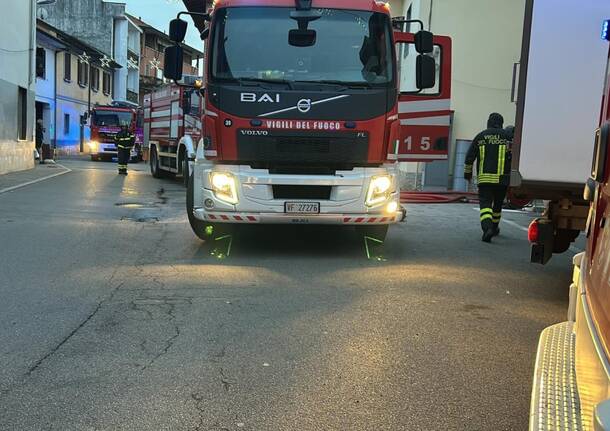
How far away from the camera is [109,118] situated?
3256 cm

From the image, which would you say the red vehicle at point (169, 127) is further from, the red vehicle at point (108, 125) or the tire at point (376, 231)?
the red vehicle at point (108, 125)

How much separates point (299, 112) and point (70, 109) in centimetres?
3561

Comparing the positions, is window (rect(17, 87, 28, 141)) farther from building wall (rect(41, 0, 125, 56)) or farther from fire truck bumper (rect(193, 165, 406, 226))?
building wall (rect(41, 0, 125, 56))

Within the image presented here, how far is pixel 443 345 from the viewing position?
14.7 ft

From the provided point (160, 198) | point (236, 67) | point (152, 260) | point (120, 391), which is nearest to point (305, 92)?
point (236, 67)

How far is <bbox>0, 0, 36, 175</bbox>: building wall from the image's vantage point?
60.4 feet

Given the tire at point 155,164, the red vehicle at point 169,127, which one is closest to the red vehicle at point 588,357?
the red vehicle at point 169,127

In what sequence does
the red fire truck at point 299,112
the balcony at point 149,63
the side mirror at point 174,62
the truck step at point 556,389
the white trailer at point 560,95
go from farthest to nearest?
the balcony at point 149,63 → the side mirror at point 174,62 → the red fire truck at point 299,112 → the white trailer at point 560,95 → the truck step at point 556,389

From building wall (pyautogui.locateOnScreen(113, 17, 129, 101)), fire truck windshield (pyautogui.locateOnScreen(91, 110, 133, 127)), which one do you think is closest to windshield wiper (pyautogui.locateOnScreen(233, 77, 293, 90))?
fire truck windshield (pyautogui.locateOnScreen(91, 110, 133, 127))

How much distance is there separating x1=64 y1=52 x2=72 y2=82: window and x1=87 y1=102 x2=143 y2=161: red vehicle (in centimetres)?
666

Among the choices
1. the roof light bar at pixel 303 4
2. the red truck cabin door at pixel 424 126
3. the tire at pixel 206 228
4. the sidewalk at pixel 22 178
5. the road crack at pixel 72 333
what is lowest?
the road crack at pixel 72 333

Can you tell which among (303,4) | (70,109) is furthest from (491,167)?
(70,109)

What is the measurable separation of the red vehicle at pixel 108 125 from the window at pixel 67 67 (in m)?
6.66

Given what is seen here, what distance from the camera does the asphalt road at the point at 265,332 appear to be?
11.1 ft
